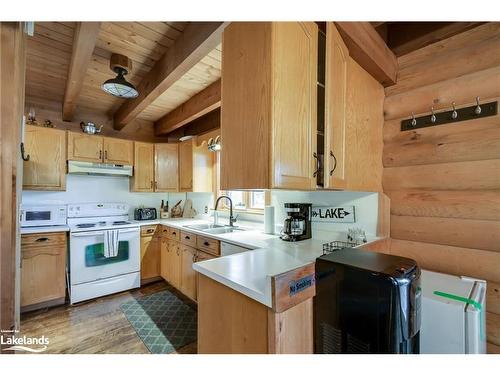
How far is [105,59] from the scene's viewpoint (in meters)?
1.83

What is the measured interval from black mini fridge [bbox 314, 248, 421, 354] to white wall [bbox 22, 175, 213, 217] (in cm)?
271

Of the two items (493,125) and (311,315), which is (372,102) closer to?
(493,125)

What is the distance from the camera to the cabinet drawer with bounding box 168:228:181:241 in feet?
8.81

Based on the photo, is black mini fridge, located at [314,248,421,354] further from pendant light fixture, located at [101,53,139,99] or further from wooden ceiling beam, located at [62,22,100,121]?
pendant light fixture, located at [101,53,139,99]

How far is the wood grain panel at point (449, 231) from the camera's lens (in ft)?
4.05

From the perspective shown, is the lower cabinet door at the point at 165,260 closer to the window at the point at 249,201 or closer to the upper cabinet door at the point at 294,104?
the window at the point at 249,201

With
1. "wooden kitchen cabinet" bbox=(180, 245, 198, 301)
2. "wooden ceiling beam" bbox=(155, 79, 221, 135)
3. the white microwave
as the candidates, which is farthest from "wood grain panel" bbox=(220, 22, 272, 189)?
the white microwave

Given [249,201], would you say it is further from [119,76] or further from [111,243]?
[119,76]

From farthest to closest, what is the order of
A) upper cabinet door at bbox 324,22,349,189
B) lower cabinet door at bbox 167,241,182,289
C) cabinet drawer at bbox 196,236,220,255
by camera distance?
lower cabinet door at bbox 167,241,182,289, cabinet drawer at bbox 196,236,220,255, upper cabinet door at bbox 324,22,349,189

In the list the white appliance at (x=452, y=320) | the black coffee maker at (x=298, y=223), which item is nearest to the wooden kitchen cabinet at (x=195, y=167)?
the black coffee maker at (x=298, y=223)

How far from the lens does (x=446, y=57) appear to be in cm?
138

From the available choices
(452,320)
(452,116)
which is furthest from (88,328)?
(452,116)
